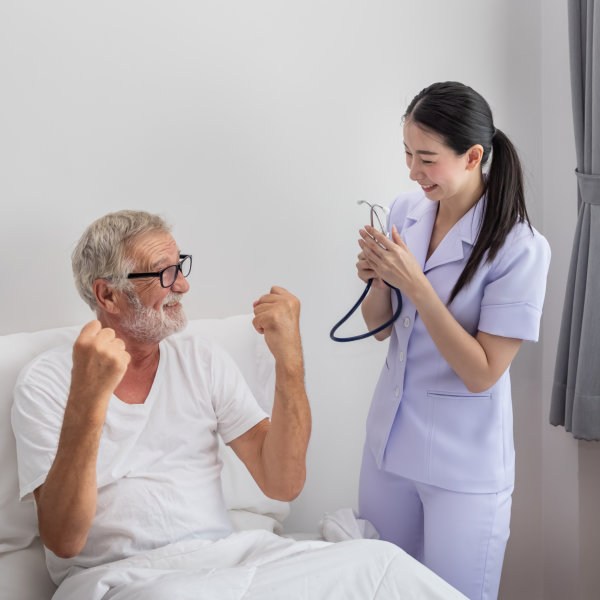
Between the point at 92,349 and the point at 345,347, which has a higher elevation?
the point at 92,349

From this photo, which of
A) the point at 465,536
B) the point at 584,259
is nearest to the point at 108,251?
the point at 465,536

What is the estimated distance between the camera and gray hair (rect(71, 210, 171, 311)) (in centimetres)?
163

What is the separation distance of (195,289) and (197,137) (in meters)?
0.41

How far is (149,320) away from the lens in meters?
1.64

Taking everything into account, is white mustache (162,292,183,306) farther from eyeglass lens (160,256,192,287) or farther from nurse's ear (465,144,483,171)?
nurse's ear (465,144,483,171)

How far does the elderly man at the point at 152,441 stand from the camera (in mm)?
1395

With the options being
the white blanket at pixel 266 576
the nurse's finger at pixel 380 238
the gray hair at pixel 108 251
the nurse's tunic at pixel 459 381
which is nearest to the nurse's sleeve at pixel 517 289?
the nurse's tunic at pixel 459 381

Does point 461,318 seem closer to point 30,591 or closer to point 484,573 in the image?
point 484,573

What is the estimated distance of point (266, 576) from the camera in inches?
55.0

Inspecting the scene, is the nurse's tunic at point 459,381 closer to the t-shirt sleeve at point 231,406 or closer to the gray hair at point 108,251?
the t-shirt sleeve at point 231,406

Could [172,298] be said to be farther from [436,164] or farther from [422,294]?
[436,164]

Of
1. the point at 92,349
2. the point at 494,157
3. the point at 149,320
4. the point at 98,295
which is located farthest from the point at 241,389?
the point at 494,157

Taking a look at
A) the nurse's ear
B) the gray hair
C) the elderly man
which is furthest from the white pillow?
the nurse's ear

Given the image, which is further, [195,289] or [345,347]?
[345,347]
